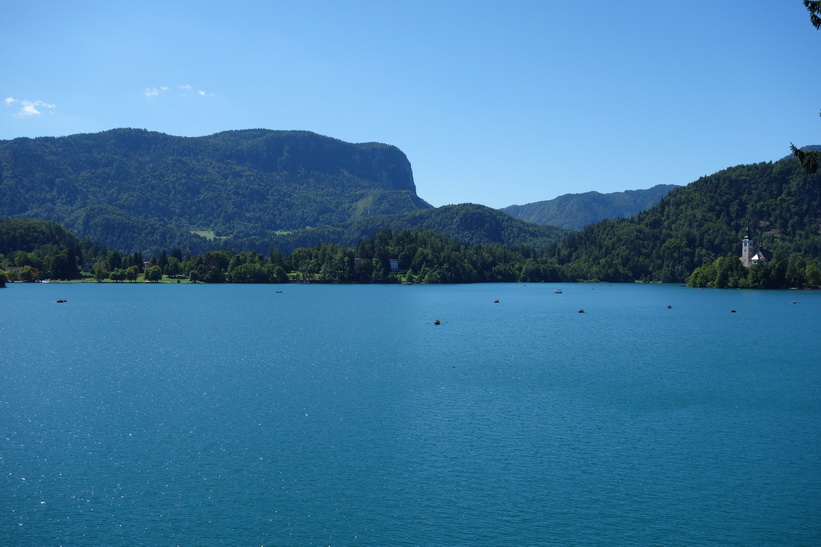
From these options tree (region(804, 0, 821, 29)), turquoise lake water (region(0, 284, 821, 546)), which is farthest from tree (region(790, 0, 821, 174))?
turquoise lake water (region(0, 284, 821, 546))

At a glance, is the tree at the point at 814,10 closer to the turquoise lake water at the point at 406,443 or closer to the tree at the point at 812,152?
the tree at the point at 812,152

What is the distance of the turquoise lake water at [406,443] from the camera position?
27031 mm

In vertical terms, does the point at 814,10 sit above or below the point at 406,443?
above

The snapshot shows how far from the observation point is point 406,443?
124 feet

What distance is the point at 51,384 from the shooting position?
53.2 metres

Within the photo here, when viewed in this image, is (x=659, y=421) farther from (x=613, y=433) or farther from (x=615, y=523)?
(x=615, y=523)

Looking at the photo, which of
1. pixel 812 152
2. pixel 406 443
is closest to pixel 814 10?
pixel 812 152

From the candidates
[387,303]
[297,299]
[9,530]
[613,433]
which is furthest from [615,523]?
[297,299]

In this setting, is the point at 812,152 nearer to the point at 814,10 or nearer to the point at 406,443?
the point at 814,10

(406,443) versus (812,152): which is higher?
(812,152)

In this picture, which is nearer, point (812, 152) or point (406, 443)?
point (812, 152)

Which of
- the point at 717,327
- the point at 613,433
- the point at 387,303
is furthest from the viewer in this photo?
the point at 387,303

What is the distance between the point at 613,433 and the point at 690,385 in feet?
65.6

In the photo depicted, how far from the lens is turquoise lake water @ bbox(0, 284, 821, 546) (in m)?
27.0
